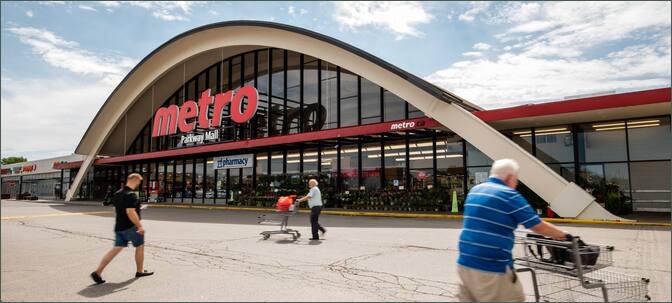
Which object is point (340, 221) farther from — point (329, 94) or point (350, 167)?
point (329, 94)

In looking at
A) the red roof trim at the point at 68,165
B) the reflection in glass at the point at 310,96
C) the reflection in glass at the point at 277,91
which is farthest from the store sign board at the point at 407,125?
the red roof trim at the point at 68,165

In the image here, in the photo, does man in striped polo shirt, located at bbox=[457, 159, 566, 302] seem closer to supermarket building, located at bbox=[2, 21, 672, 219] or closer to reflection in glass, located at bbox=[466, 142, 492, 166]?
supermarket building, located at bbox=[2, 21, 672, 219]

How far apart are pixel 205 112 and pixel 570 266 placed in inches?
1028

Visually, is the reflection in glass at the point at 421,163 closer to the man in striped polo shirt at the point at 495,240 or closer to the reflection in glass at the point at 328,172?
the reflection in glass at the point at 328,172

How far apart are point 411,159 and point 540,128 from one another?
565 centimetres

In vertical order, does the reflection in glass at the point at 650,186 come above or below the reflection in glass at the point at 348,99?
below

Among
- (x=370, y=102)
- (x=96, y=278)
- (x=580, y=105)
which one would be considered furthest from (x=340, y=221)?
(x=96, y=278)

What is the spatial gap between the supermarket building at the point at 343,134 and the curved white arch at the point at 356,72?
0.18 feet

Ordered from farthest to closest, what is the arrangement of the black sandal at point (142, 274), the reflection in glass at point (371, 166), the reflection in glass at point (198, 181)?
the reflection in glass at point (198, 181)
the reflection in glass at point (371, 166)
the black sandal at point (142, 274)

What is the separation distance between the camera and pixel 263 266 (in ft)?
23.7

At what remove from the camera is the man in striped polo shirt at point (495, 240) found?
10.8ft

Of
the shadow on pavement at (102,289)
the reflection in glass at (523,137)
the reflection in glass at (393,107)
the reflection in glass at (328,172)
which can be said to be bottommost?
the shadow on pavement at (102,289)

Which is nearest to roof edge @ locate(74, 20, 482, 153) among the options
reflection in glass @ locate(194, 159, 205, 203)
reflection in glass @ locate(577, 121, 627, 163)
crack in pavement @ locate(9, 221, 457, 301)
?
reflection in glass @ locate(577, 121, 627, 163)

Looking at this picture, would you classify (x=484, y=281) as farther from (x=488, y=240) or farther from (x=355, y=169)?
(x=355, y=169)
